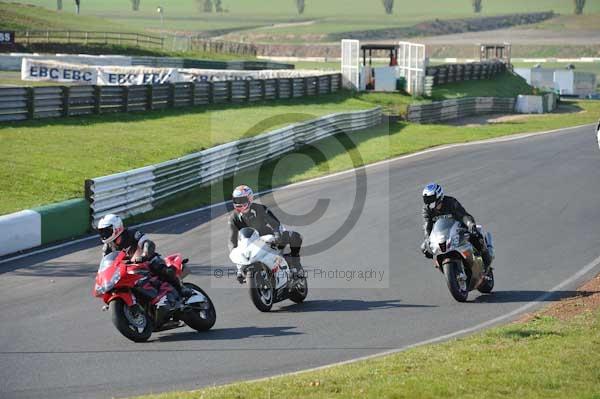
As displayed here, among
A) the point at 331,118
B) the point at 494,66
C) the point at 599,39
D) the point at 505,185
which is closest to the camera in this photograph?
the point at 505,185

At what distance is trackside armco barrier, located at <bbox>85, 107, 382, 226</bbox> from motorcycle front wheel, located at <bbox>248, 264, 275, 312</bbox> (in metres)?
7.85

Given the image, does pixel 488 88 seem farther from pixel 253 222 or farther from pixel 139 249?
pixel 139 249

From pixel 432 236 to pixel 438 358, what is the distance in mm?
4308

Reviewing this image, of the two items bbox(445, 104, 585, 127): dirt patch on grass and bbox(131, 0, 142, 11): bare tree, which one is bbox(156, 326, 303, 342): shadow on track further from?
bbox(131, 0, 142, 11): bare tree

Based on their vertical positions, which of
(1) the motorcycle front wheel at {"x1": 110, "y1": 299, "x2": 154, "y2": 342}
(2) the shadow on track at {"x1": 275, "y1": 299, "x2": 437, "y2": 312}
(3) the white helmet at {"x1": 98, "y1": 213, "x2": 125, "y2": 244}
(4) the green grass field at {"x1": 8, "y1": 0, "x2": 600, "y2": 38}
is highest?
(4) the green grass field at {"x1": 8, "y1": 0, "x2": 600, "y2": 38}

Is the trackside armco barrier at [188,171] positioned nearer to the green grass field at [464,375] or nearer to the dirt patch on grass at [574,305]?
the dirt patch on grass at [574,305]

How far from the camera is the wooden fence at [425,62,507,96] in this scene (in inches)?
2479

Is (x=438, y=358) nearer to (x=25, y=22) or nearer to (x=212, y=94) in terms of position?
(x=212, y=94)

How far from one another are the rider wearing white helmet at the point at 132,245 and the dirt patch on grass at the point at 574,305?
4.74m

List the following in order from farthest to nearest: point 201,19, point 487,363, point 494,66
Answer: point 201,19
point 494,66
point 487,363

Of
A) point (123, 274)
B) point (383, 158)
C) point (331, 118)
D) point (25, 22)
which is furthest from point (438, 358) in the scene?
point (25, 22)

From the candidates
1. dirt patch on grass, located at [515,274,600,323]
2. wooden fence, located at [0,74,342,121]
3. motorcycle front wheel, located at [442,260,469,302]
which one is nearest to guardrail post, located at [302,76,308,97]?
wooden fence, located at [0,74,342,121]

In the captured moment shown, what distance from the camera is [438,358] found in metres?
10.6

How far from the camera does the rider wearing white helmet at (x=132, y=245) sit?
1197 cm
